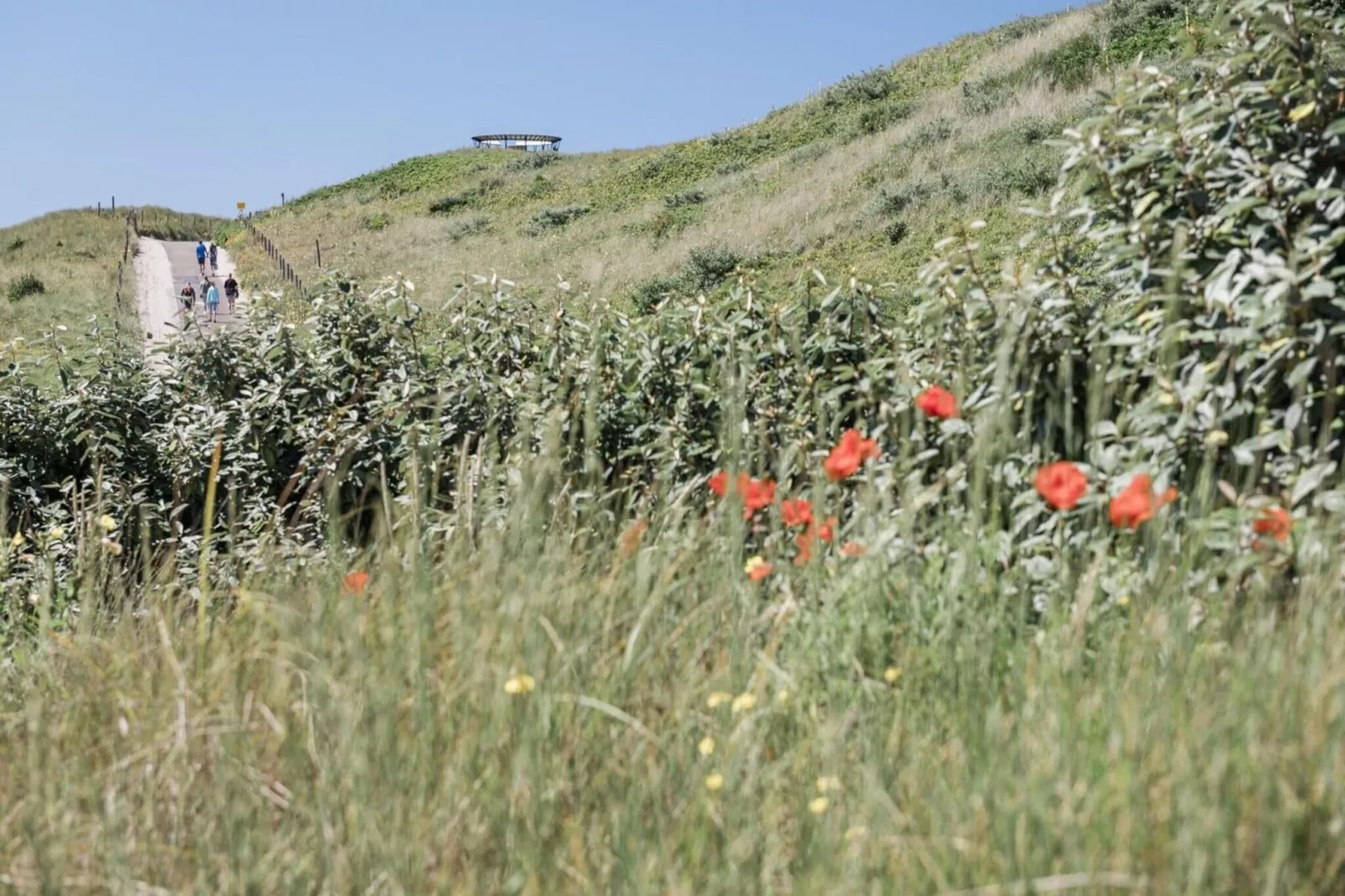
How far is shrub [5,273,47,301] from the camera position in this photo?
28.2m

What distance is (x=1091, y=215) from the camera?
3.78 m

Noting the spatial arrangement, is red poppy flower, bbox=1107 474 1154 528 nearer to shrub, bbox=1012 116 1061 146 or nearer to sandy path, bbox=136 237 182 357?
shrub, bbox=1012 116 1061 146

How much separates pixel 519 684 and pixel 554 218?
27989 millimetres

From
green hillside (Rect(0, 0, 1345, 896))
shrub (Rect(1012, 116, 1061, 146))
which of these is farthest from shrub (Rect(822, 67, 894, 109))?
green hillside (Rect(0, 0, 1345, 896))

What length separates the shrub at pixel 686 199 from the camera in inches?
972

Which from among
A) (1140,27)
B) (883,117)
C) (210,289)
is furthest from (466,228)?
(1140,27)

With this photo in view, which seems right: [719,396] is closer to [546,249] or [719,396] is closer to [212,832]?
[212,832]

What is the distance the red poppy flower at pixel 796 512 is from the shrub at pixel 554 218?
26031mm

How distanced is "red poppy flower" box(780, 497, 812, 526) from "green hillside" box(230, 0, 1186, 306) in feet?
2.96

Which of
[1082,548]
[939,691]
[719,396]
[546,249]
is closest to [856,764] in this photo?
[939,691]

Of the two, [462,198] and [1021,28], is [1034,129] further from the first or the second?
[462,198]

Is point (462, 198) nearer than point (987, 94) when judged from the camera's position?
No

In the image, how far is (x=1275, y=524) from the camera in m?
2.49

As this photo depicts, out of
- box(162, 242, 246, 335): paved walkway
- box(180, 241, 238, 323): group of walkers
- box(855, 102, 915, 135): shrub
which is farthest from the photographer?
box(162, 242, 246, 335): paved walkway
